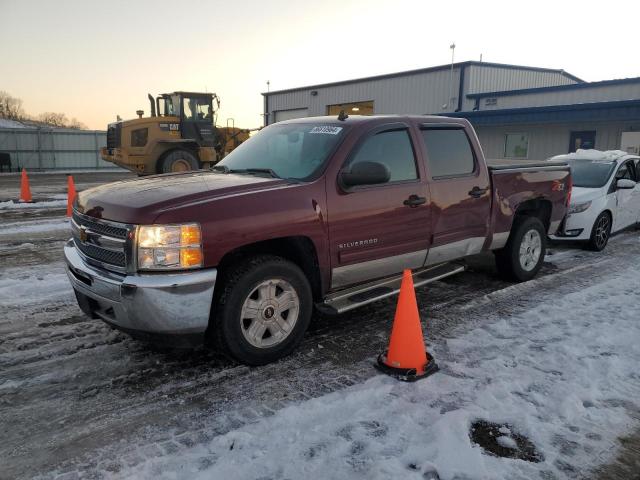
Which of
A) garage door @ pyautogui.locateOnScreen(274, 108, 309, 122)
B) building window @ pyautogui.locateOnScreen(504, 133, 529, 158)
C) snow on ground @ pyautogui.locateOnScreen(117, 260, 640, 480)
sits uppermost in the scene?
garage door @ pyautogui.locateOnScreen(274, 108, 309, 122)

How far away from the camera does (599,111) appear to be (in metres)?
18.3

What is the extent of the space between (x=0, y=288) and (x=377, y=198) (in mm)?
4493

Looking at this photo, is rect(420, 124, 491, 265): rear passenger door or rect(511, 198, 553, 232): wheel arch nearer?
rect(420, 124, 491, 265): rear passenger door

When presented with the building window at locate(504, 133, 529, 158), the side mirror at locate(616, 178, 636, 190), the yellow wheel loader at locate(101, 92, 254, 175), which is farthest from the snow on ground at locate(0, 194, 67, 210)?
the building window at locate(504, 133, 529, 158)

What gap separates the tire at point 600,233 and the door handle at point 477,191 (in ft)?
12.7

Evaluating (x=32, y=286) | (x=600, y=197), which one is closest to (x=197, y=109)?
(x=32, y=286)

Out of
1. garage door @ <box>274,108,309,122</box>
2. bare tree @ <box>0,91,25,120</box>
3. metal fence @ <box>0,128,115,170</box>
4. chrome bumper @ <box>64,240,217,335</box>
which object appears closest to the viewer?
chrome bumper @ <box>64,240,217,335</box>

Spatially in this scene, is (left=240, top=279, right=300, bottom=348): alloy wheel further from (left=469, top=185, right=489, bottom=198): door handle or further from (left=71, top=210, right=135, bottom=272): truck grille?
(left=469, top=185, right=489, bottom=198): door handle

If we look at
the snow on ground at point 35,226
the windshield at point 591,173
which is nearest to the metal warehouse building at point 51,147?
the snow on ground at point 35,226

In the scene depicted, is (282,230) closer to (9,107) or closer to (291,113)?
(291,113)

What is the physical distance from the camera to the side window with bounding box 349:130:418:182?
451cm

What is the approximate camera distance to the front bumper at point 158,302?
3.32m

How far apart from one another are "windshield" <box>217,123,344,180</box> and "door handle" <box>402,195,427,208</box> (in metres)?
0.86

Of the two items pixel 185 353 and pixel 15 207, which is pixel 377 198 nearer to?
pixel 185 353
